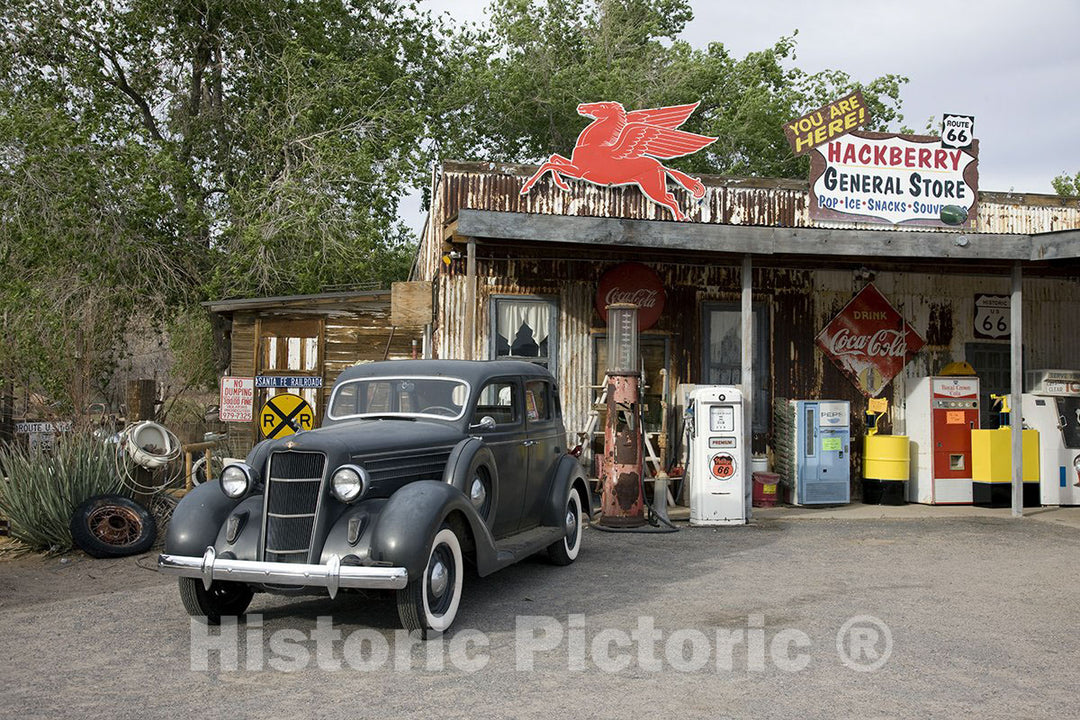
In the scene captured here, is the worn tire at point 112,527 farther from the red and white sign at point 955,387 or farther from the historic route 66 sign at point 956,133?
the historic route 66 sign at point 956,133

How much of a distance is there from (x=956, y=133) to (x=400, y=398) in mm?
10237

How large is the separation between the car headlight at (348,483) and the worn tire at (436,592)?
1.81 ft

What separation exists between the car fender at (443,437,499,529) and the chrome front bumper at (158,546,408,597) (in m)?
1.07

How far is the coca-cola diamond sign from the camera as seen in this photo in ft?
46.1

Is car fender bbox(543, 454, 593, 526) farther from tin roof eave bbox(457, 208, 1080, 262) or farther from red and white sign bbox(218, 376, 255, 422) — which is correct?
red and white sign bbox(218, 376, 255, 422)

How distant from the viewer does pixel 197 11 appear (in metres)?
21.1

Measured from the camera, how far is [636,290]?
43.6 ft

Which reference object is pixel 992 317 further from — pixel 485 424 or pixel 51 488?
pixel 51 488

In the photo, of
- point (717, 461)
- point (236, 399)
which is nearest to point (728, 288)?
point (717, 461)

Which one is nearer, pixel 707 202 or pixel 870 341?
Answer: pixel 707 202

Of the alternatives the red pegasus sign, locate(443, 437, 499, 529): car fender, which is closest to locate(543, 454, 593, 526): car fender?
locate(443, 437, 499, 529): car fender

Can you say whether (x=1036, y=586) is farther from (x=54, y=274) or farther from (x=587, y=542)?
(x=54, y=274)

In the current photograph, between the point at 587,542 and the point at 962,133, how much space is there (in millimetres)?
8659

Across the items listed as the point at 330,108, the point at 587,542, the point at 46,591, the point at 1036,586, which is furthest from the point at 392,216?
the point at 1036,586
